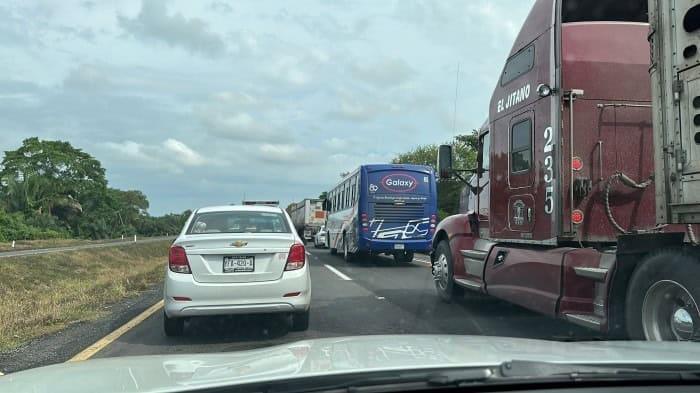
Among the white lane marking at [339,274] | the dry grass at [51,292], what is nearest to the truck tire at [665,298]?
the dry grass at [51,292]

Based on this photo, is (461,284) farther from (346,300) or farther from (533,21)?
(533,21)

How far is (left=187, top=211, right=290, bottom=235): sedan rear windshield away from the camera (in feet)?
25.4

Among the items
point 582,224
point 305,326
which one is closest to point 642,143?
point 582,224

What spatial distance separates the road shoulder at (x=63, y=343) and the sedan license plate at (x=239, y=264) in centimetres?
175

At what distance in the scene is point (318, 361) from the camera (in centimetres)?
280

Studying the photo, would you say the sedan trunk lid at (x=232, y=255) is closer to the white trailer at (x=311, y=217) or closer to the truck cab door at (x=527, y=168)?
the truck cab door at (x=527, y=168)

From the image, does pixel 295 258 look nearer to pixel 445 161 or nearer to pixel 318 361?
pixel 445 161

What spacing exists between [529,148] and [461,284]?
2698 millimetres

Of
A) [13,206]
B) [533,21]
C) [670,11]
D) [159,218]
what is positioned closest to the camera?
[670,11]

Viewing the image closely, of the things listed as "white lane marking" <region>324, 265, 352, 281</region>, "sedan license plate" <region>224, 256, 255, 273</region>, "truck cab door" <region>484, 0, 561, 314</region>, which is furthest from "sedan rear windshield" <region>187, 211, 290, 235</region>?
"white lane marking" <region>324, 265, 352, 281</region>

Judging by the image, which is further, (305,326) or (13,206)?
(13,206)

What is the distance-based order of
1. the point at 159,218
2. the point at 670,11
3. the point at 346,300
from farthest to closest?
the point at 159,218, the point at 346,300, the point at 670,11

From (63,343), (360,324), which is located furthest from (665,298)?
(63,343)

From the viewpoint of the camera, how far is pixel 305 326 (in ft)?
24.8
